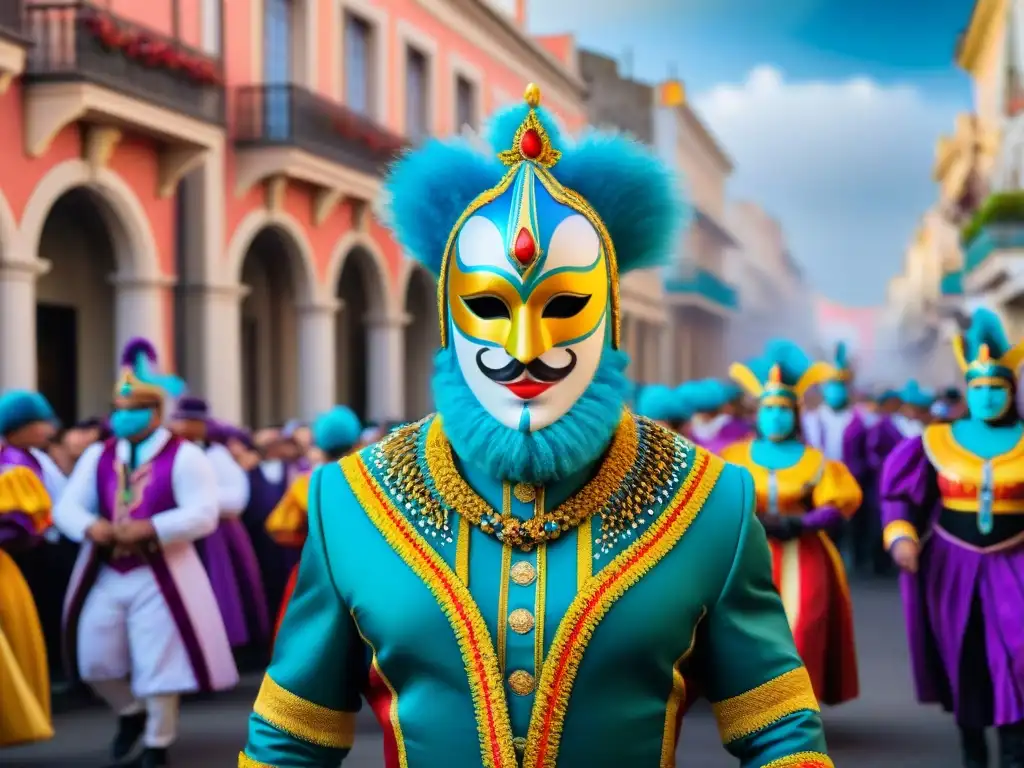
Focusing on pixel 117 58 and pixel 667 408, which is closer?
pixel 667 408

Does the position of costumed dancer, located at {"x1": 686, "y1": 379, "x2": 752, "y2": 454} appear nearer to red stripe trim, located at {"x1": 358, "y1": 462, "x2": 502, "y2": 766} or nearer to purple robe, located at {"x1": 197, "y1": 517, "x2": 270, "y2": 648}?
purple robe, located at {"x1": 197, "y1": 517, "x2": 270, "y2": 648}

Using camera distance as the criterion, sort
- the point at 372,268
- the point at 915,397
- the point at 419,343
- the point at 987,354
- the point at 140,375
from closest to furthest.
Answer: the point at 987,354, the point at 140,375, the point at 915,397, the point at 372,268, the point at 419,343

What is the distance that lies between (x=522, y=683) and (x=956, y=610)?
4.26 meters

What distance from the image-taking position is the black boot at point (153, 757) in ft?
20.7

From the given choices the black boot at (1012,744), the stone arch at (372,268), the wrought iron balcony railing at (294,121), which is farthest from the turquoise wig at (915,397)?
the black boot at (1012,744)

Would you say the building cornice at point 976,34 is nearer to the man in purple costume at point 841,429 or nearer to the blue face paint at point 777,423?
the man in purple costume at point 841,429

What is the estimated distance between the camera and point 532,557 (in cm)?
237

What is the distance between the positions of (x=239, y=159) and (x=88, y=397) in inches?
133

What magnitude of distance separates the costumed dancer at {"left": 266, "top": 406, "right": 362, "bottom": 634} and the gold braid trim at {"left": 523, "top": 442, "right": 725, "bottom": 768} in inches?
202

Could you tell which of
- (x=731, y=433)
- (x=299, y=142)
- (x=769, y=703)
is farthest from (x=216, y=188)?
(x=769, y=703)

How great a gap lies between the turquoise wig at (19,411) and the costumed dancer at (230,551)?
871 millimetres

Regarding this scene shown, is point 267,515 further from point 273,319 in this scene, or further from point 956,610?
point 273,319

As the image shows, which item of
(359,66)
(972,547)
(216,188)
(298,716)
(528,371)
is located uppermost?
(359,66)

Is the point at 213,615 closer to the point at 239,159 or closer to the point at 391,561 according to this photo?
the point at 391,561
